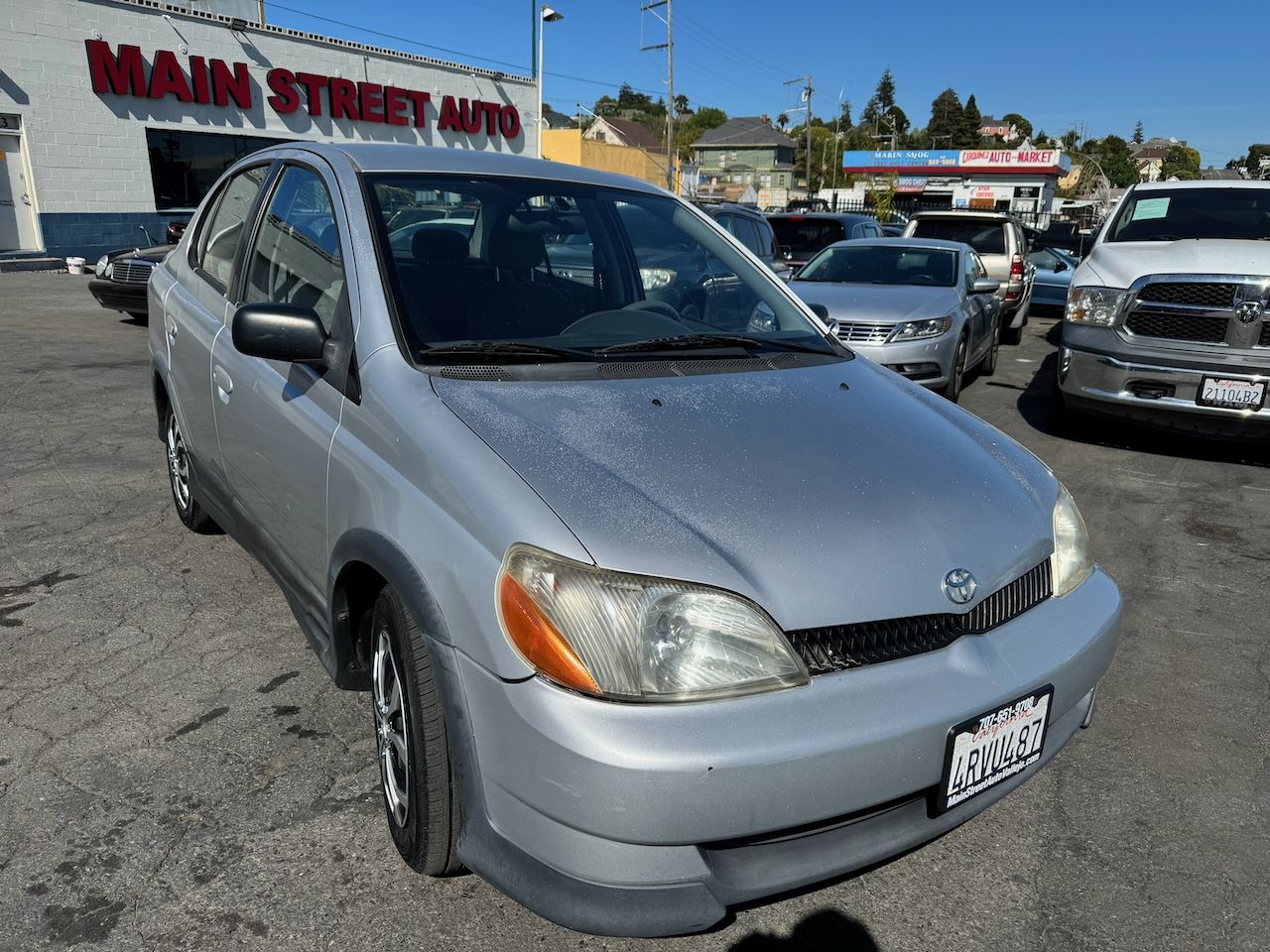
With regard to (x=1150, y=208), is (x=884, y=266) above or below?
below

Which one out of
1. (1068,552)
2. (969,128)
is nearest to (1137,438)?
(1068,552)

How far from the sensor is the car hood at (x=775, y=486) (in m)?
1.87

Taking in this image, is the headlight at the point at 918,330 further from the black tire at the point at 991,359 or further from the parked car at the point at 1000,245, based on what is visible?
the parked car at the point at 1000,245

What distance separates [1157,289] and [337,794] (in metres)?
5.92

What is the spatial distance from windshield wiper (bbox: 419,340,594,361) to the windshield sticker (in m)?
6.44

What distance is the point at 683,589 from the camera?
1796mm

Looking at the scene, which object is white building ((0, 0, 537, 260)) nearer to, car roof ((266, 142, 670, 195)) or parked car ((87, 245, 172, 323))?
parked car ((87, 245, 172, 323))

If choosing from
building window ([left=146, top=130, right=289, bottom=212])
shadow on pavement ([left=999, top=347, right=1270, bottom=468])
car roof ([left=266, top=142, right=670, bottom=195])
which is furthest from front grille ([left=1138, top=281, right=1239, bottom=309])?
building window ([left=146, top=130, right=289, bottom=212])

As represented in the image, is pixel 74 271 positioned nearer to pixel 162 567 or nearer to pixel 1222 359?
pixel 162 567

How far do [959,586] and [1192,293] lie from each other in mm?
5159

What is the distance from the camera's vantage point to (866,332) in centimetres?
762

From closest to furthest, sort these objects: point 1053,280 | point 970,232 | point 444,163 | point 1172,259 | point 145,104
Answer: point 444,163 < point 1172,259 < point 970,232 < point 1053,280 < point 145,104

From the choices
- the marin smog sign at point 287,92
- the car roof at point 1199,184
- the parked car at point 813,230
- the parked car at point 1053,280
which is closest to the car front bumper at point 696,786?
the car roof at point 1199,184

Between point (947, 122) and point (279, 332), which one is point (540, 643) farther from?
point (947, 122)
